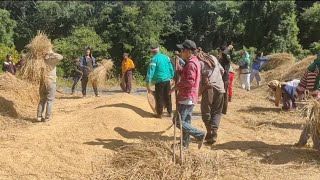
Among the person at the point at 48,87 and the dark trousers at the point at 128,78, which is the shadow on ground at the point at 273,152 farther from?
the dark trousers at the point at 128,78

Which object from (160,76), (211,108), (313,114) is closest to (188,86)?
(211,108)

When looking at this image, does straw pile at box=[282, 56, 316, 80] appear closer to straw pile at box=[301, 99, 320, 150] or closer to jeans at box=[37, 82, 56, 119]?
straw pile at box=[301, 99, 320, 150]

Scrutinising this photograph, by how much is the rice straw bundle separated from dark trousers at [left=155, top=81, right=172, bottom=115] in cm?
189

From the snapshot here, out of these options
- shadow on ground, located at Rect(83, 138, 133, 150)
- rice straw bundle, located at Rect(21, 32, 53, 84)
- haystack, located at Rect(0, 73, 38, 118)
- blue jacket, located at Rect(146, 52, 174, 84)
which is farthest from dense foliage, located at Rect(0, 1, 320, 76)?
shadow on ground, located at Rect(83, 138, 133, 150)

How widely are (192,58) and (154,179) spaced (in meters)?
1.66

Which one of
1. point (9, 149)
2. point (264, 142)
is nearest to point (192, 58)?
point (264, 142)

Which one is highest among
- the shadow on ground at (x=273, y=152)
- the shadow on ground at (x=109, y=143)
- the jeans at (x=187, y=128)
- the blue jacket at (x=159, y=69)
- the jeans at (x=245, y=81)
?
the blue jacket at (x=159, y=69)

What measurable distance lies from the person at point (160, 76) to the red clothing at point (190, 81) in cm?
170

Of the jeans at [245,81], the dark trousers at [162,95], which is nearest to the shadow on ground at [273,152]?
the dark trousers at [162,95]

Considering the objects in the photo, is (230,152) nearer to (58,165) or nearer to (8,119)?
(58,165)

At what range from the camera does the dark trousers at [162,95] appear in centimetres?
753

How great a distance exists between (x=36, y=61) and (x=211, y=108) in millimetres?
3166

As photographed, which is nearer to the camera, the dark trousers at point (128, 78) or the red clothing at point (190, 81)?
the red clothing at point (190, 81)

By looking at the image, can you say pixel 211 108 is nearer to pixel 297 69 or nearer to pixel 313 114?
pixel 313 114
